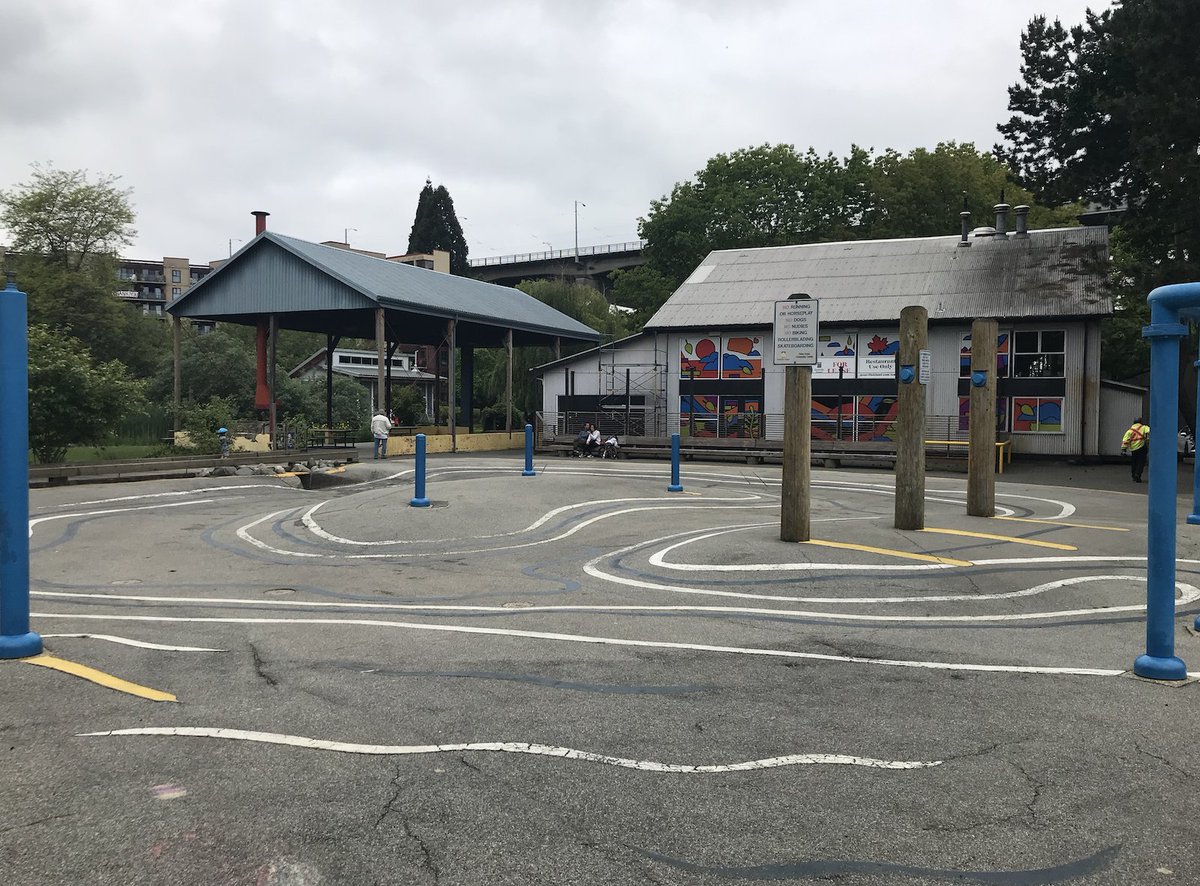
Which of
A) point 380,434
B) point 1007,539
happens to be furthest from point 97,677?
point 380,434

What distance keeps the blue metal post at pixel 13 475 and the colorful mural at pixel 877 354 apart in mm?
33896

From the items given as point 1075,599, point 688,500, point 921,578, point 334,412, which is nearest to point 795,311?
point 921,578

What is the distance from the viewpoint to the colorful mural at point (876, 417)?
118 ft

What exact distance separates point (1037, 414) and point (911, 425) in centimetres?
2536

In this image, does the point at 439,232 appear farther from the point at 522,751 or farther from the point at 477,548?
the point at 522,751

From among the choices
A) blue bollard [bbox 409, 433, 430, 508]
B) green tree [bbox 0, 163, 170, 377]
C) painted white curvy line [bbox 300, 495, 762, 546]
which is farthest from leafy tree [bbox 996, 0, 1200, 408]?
green tree [bbox 0, 163, 170, 377]

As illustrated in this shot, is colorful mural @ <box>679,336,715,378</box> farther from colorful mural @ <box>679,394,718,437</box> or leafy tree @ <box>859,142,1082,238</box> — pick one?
leafy tree @ <box>859,142,1082,238</box>

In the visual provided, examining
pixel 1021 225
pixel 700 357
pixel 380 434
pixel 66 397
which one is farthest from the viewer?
pixel 700 357

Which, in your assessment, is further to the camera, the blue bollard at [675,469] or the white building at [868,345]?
the white building at [868,345]

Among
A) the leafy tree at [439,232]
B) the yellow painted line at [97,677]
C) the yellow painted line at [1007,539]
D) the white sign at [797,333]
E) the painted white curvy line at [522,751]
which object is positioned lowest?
the yellow painted line at [97,677]

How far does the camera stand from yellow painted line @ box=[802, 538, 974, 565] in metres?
10.3

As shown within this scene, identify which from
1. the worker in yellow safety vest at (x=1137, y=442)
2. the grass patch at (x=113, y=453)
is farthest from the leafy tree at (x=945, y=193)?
the grass patch at (x=113, y=453)

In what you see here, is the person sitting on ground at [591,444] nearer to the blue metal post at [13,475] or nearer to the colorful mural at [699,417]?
the colorful mural at [699,417]

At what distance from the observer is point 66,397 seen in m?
25.5
